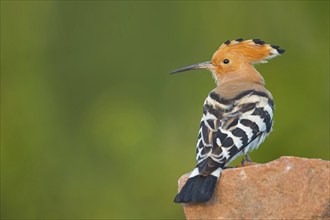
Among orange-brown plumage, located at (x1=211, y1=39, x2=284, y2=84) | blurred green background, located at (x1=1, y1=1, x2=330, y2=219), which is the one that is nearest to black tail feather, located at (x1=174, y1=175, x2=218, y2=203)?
orange-brown plumage, located at (x1=211, y1=39, x2=284, y2=84)

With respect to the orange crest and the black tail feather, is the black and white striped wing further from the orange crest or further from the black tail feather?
the orange crest

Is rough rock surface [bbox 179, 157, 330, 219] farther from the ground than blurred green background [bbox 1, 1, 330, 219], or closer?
farther from the ground

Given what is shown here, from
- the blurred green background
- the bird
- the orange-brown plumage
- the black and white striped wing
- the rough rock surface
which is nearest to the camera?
the rough rock surface

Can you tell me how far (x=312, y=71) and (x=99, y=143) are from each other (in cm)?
166

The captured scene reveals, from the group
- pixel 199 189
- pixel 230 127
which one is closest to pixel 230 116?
pixel 230 127

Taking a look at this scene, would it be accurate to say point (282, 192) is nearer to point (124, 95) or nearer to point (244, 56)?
point (244, 56)

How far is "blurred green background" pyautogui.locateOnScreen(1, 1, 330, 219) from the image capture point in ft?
24.2

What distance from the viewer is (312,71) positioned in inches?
300

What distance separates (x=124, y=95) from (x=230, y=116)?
3.50 metres

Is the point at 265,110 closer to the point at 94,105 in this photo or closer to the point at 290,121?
the point at 290,121

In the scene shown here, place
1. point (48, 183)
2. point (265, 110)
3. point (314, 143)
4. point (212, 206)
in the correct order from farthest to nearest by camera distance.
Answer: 1. point (48, 183)
2. point (314, 143)
3. point (265, 110)
4. point (212, 206)

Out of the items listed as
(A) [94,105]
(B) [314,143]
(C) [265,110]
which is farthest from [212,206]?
(A) [94,105]

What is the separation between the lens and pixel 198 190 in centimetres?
373

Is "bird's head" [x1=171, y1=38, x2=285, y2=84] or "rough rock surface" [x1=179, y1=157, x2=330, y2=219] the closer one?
A: "rough rock surface" [x1=179, y1=157, x2=330, y2=219]
